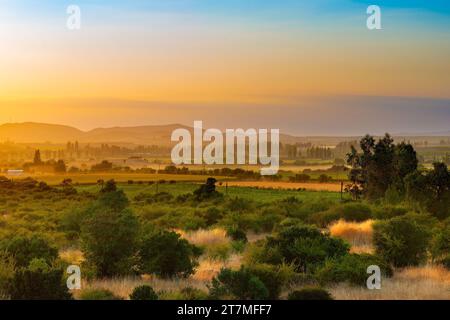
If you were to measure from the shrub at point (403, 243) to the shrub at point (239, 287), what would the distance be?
5.83 meters

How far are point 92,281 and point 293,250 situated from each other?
5.13 m

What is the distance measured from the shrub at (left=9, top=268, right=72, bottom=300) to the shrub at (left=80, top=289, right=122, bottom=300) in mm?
510

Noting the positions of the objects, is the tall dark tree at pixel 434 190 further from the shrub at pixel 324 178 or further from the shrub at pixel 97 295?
the shrub at pixel 324 178

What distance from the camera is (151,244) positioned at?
15219 mm

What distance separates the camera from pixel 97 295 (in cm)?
1226

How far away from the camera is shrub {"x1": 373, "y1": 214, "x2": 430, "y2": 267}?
16.8 metres

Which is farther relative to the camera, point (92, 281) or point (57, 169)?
point (57, 169)

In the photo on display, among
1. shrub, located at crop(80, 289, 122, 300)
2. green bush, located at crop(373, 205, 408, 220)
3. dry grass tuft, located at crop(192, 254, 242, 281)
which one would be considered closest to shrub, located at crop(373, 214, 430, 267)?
dry grass tuft, located at crop(192, 254, 242, 281)

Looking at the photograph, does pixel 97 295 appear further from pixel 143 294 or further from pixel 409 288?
pixel 409 288

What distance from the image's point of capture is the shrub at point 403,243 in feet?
55.0

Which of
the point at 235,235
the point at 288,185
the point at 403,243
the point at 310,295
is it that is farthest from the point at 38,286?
the point at 288,185

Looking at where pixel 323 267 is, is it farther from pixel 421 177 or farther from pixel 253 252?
pixel 421 177

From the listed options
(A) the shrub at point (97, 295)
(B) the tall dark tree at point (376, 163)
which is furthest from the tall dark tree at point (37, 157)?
(A) the shrub at point (97, 295)
